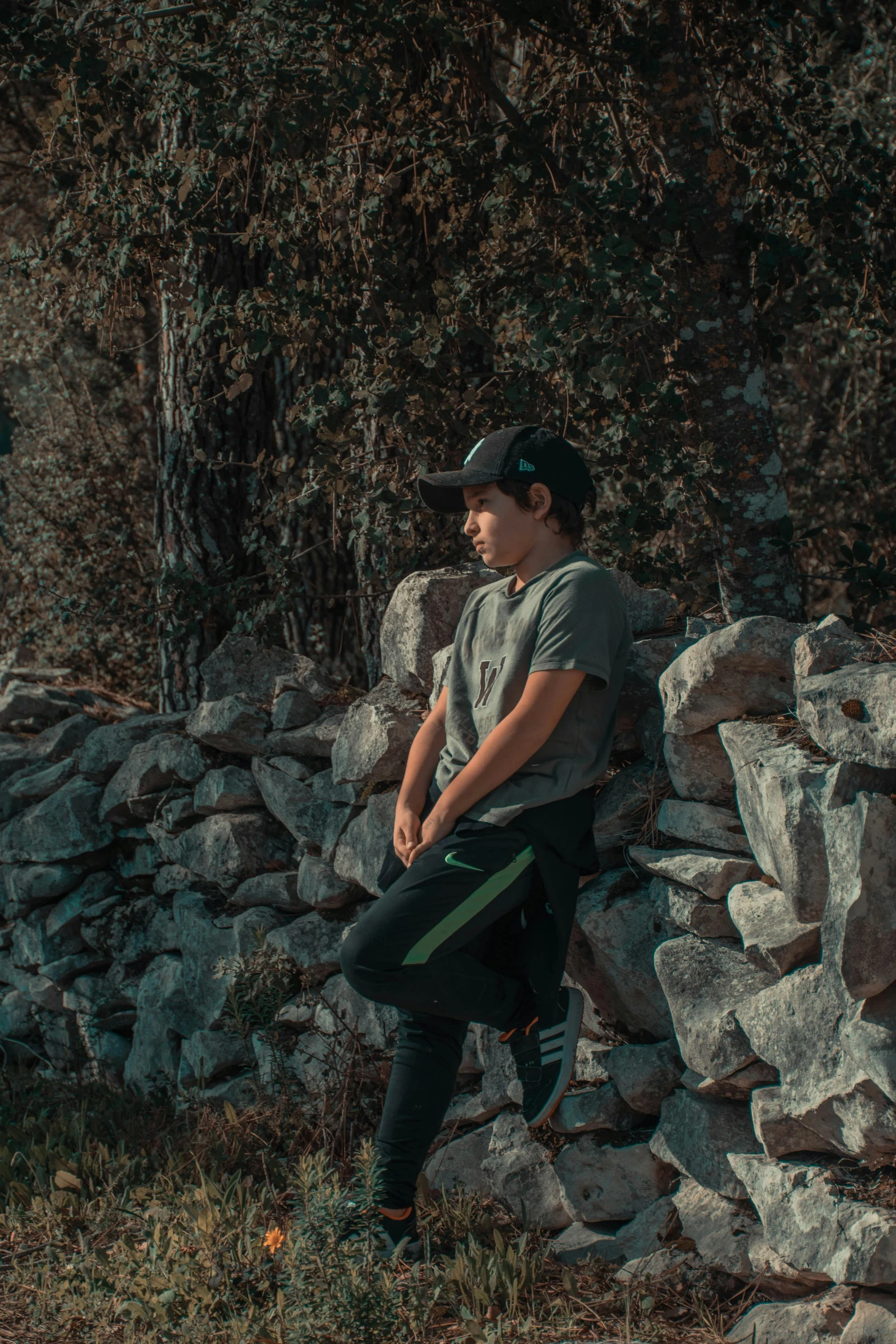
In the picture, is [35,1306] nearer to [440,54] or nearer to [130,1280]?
[130,1280]

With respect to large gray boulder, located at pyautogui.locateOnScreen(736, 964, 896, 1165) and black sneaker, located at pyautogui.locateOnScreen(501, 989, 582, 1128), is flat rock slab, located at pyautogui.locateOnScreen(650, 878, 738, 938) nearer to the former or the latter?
large gray boulder, located at pyautogui.locateOnScreen(736, 964, 896, 1165)

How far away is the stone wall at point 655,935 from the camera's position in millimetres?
2434

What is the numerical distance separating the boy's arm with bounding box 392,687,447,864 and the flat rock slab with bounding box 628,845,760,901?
25.3 inches

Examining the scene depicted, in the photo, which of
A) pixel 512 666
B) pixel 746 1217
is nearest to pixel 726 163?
pixel 512 666

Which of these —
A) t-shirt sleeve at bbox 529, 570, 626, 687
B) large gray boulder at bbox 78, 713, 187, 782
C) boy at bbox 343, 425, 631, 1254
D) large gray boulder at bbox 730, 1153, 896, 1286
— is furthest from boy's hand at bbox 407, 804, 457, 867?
large gray boulder at bbox 78, 713, 187, 782

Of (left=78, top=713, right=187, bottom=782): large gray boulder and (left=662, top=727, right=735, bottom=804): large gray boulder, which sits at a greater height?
(left=662, top=727, right=735, bottom=804): large gray boulder

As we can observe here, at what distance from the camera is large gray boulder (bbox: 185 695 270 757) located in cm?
449

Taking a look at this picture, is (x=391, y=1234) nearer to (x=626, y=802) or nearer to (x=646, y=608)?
(x=626, y=802)

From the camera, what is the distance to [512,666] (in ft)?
9.59

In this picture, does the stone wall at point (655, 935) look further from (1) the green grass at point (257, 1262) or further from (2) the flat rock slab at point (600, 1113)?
(1) the green grass at point (257, 1262)

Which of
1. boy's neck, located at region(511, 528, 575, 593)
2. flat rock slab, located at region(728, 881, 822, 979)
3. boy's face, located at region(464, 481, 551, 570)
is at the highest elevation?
boy's face, located at region(464, 481, 551, 570)

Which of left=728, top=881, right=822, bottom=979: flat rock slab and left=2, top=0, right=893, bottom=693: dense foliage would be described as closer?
left=728, top=881, right=822, bottom=979: flat rock slab

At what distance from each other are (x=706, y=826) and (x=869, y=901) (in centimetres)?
57

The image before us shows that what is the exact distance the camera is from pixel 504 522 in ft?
9.96
